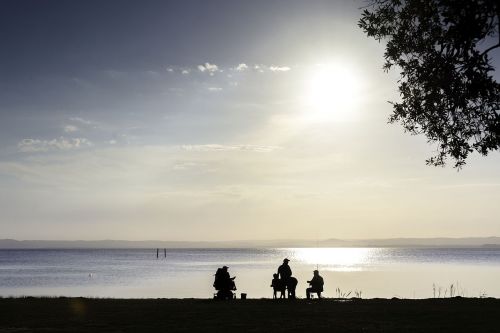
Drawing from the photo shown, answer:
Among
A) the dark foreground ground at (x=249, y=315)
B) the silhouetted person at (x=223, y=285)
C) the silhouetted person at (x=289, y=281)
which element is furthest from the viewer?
the silhouetted person at (x=289, y=281)

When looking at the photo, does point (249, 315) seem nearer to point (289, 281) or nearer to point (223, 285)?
point (223, 285)

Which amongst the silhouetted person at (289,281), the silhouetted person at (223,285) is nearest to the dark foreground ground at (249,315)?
the silhouetted person at (223,285)

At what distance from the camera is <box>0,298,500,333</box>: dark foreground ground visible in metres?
17.5

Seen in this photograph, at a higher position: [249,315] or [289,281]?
[289,281]

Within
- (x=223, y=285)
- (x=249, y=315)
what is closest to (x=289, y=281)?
(x=223, y=285)

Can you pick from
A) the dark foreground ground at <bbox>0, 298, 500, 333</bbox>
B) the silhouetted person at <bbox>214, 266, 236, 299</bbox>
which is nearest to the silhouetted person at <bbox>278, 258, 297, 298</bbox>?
the dark foreground ground at <bbox>0, 298, 500, 333</bbox>

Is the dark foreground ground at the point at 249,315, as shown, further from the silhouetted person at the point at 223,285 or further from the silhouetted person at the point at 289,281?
the silhouetted person at the point at 289,281

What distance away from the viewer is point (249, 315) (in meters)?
20.6

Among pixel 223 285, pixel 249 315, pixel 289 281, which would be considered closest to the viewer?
pixel 249 315

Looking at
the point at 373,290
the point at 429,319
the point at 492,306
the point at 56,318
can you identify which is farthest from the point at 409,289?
the point at 56,318

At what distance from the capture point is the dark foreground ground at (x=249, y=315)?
17.5 metres

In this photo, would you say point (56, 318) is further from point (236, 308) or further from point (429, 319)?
point (429, 319)

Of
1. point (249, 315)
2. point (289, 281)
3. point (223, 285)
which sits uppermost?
point (289, 281)

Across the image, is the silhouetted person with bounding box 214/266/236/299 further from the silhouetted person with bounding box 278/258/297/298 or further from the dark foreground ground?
the silhouetted person with bounding box 278/258/297/298
